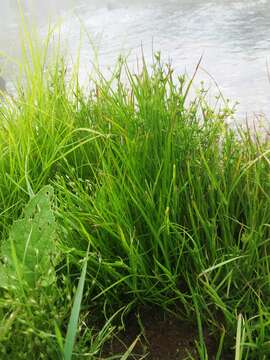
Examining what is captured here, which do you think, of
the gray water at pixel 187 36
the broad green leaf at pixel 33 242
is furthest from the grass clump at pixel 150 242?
the gray water at pixel 187 36

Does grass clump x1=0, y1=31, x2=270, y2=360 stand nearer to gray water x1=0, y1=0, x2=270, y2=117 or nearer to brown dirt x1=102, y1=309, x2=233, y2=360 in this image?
brown dirt x1=102, y1=309, x2=233, y2=360

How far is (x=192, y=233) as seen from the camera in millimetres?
1059

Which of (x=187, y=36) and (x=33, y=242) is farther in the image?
(x=187, y=36)

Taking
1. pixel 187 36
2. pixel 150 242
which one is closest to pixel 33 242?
pixel 150 242

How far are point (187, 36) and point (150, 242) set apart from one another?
2184 mm

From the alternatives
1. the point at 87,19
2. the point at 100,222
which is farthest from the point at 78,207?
the point at 87,19

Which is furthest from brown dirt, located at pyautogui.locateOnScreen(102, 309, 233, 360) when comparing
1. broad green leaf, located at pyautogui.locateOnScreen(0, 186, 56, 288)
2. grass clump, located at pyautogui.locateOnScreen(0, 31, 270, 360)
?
broad green leaf, located at pyautogui.locateOnScreen(0, 186, 56, 288)

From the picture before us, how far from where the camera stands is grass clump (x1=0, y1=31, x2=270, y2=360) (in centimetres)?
85

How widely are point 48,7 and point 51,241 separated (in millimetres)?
3655

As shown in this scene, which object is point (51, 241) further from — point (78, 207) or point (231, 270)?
point (231, 270)

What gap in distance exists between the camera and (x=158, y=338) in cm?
99

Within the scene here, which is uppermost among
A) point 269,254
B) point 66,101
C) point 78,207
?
point 66,101

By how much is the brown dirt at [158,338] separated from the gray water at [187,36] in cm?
112

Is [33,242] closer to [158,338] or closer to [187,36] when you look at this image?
[158,338]
